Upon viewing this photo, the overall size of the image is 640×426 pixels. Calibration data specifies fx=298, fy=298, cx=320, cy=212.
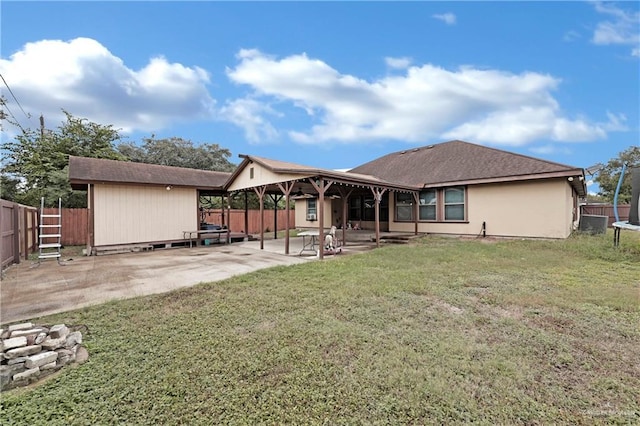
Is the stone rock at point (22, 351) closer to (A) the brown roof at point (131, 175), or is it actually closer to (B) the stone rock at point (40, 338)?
(B) the stone rock at point (40, 338)

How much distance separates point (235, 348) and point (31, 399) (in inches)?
60.1

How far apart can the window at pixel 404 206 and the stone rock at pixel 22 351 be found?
41.5 feet

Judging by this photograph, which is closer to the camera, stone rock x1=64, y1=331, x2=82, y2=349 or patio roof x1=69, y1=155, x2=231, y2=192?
stone rock x1=64, y1=331, x2=82, y2=349

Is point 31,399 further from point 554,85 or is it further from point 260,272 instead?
point 554,85

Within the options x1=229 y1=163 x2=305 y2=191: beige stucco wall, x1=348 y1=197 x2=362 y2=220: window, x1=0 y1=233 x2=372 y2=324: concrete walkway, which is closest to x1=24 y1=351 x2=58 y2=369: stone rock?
x1=0 y1=233 x2=372 y2=324: concrete walkway

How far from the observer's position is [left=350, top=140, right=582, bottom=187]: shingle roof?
1045 cm

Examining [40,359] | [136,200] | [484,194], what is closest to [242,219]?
[136,200]

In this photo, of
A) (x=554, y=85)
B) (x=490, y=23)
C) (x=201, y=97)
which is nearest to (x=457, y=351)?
(x=490, y=23)

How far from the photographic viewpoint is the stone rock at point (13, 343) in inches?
112

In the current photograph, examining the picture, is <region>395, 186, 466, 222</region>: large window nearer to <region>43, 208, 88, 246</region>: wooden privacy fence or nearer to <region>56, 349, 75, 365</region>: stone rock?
<region>56, 349, 75, 365</region>: stone rock

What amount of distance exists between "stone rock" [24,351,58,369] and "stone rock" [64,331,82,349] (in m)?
0.23

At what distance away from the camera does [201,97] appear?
18.2m

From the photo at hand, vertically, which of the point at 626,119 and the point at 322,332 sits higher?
the point at 626,119

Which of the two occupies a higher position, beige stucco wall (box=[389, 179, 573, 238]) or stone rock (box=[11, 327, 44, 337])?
beige stucco wall (box=[389, 179, 573, 238])
